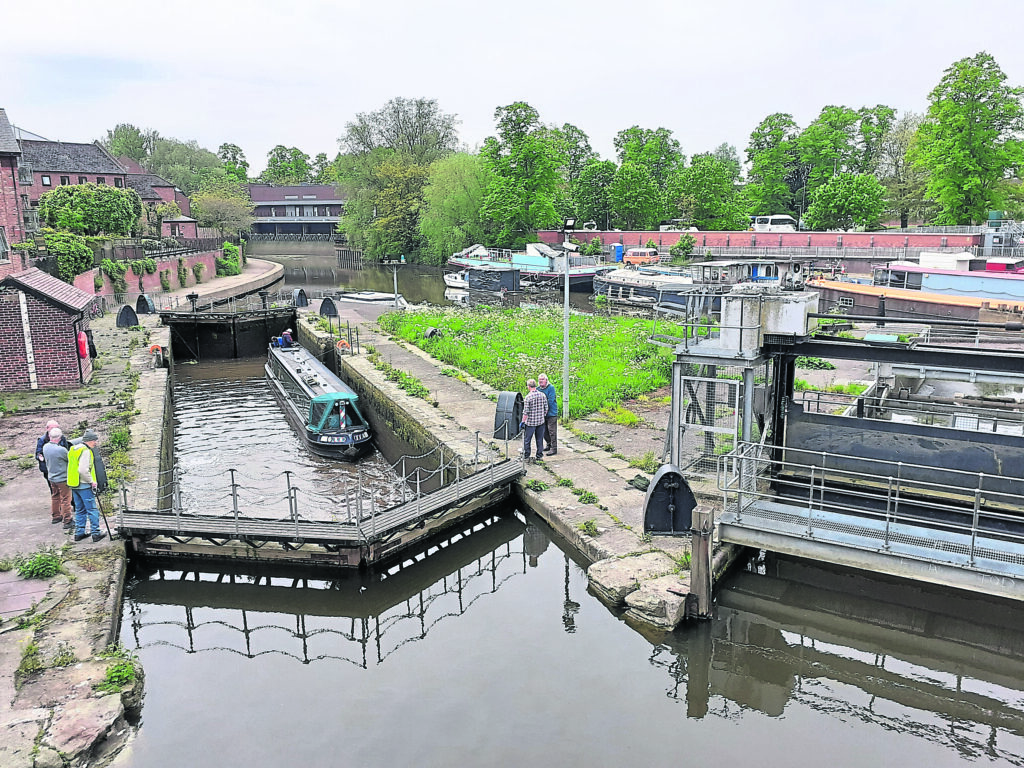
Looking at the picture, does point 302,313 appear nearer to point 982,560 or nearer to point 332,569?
point 332,569

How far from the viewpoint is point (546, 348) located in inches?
991

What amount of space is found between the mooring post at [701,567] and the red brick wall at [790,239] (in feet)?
150

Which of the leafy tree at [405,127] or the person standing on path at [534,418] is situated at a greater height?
the leafy tree at [405,127]

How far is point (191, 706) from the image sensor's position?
8.30 metres

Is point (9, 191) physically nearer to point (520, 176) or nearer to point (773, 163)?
point (520, 176)

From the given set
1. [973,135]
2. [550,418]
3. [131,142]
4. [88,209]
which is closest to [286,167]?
[131,142]

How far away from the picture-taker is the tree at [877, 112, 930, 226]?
6450cm

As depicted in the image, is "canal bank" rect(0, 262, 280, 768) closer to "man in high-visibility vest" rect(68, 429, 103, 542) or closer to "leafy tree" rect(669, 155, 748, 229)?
"man in high-visibility vest" rect(68, 429, 103, 542)

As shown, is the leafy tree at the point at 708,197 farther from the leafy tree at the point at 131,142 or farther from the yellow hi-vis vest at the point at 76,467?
the leafy tree at the point at 131,142

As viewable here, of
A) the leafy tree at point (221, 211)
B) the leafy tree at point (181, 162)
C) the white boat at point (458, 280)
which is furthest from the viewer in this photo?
the leafy tree at point (181, 162)

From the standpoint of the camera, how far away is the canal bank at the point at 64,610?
704 centimetres

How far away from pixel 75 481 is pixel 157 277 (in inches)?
1415

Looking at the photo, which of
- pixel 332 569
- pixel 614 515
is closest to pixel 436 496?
pixel 332 569

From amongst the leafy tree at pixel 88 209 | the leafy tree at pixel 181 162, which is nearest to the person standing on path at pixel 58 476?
the leafy tree at pixel 88 209
